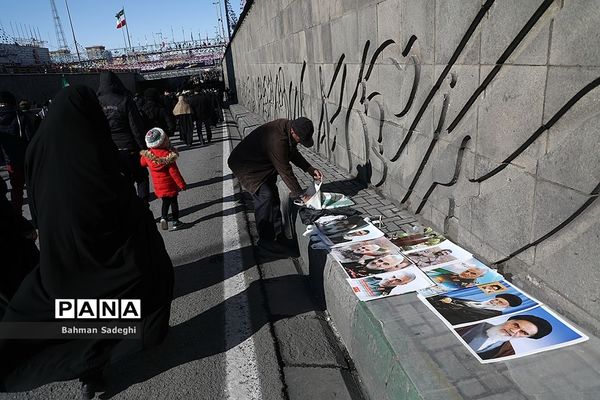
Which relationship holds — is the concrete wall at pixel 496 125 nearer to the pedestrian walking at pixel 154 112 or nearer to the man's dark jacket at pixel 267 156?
the man's dark jacket at pixel 267 156

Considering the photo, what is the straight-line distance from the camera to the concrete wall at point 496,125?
2.19 metres

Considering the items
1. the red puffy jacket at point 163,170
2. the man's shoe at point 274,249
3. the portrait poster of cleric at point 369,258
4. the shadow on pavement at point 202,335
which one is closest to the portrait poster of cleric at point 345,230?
the portrait poster of cleric at point 369,258

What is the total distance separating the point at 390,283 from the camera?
297 centimetres

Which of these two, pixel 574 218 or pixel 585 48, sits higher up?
pixel 585 48

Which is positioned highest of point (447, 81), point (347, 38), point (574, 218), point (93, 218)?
point (347, 38)

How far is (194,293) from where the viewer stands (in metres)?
3.84

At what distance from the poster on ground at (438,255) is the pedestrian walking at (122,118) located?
3.76m

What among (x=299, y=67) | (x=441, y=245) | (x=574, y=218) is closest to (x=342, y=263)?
(x=441, y=245)

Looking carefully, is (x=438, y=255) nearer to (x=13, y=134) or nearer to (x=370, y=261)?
(x=370, y=261)

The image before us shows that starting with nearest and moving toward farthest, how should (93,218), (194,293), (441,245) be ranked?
(93,218) < (441,245) < (194,293)

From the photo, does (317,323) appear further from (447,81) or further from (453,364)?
(447,81)

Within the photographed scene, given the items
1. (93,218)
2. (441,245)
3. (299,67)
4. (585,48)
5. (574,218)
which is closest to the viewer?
(585,48)

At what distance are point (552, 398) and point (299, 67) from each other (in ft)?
25.7

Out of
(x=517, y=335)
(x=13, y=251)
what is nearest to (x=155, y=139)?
(x=13, y=251)
